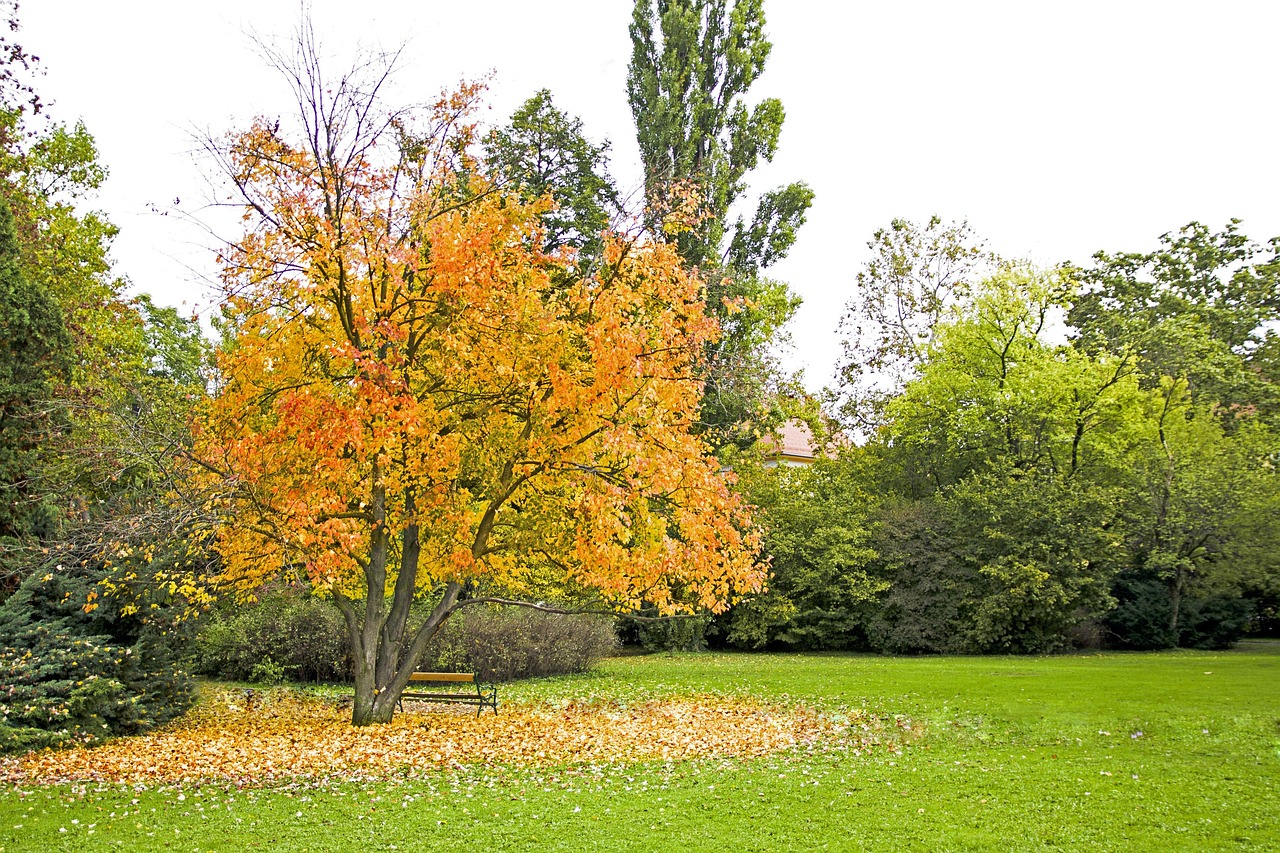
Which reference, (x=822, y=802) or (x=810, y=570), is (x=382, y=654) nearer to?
(x=822, y=802)

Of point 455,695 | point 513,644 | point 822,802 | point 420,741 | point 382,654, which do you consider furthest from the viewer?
point 513,644

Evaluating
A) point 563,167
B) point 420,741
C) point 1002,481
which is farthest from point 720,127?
point 420,741

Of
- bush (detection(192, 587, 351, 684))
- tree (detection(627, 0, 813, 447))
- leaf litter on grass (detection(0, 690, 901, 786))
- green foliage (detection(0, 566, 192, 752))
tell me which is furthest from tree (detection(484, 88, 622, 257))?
green foliage (detection(0, 566, 192, 752))

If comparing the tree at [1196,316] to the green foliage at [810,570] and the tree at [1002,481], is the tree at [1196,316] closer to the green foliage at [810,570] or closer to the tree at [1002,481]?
the tree at [1002,481]

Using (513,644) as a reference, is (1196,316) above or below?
above

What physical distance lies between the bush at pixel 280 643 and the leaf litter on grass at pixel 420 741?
133 inches

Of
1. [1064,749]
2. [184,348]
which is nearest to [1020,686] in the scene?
[1064,749]

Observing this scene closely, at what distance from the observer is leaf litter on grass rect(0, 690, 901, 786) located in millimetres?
8836

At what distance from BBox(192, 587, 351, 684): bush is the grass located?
9986mm

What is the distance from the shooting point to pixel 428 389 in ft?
37.7

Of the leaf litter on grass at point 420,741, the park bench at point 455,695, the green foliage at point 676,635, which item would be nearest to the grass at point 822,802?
the leaf litter on grass at point 420,741

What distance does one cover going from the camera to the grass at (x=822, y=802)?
6.48 metres

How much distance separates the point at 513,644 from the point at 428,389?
9.01m

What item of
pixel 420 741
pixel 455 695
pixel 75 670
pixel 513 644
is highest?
pixel 75 670
